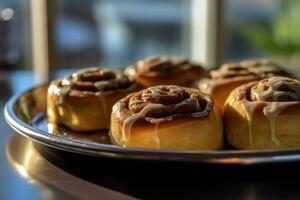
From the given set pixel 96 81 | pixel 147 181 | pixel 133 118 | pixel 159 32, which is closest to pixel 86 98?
pixel 96 81

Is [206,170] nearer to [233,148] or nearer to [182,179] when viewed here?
[182,179]

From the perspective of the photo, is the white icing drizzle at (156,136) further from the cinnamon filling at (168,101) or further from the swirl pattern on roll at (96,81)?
the swirl pattern on roll at (96,81)

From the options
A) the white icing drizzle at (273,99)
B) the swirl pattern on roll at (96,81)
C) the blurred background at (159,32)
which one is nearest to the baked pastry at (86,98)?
the swirl pattern on roll at (96,81)

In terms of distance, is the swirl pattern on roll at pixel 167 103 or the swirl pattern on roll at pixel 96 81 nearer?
the swirl pattern on roll at pixel 167 103

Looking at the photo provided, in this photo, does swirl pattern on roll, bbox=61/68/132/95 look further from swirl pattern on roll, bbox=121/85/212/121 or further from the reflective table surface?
the reflective table surface

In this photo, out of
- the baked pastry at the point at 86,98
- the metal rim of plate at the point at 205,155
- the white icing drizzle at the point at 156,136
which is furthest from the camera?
the baked pastry at the point at 86,98

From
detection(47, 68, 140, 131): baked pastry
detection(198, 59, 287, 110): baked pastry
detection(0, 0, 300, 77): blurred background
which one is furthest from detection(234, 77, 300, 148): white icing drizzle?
detection(0, 0, 300, 77): blurred background

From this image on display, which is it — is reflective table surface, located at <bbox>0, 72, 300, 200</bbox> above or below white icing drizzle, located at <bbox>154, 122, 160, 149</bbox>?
below

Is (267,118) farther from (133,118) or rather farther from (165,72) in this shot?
(165,72)
